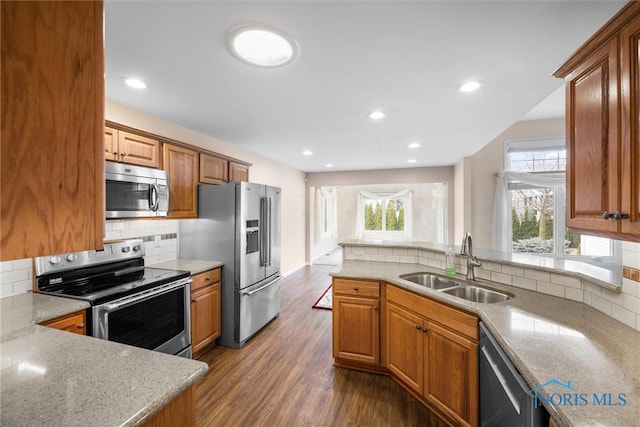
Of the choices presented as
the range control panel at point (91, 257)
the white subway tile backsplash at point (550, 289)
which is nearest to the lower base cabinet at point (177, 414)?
the range control panel at point (91, 257)

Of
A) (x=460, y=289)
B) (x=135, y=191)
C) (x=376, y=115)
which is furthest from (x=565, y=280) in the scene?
(x=135, y=191)

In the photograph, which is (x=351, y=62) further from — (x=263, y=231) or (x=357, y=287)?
(x=263, y=231)

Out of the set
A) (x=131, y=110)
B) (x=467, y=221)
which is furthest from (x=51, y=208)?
(x=467, y=221)

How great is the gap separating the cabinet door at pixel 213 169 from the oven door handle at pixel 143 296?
126 centimetres

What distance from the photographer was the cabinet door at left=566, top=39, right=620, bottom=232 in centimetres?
107

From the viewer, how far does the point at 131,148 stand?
2369 mm

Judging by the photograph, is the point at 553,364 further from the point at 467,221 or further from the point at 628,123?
the point at 467,221

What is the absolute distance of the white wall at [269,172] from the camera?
8.63ft

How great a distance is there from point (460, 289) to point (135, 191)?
282 centimetres

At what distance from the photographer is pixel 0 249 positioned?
519mm

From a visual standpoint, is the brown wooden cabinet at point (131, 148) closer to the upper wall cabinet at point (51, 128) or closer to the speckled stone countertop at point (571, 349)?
the upper wall cabinet at point (51, 128)

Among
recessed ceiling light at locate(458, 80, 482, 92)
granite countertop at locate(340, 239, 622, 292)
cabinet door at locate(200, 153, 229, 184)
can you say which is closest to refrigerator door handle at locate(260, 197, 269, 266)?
cabinet door at locate(200, 153, 229, 184)

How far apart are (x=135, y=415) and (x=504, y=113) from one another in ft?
11.4

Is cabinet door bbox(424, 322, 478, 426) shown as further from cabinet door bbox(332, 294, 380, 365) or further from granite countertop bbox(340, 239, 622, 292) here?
granite countertop bbox(340, 239, 622, 292)
